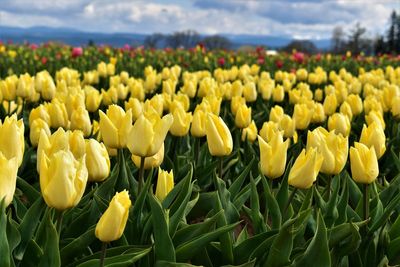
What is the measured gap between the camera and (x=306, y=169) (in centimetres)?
232

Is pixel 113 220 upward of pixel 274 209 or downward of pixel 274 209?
upward

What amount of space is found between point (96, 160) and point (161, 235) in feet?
1.53

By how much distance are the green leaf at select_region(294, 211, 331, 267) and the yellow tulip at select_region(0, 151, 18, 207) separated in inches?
Answer: 41.8

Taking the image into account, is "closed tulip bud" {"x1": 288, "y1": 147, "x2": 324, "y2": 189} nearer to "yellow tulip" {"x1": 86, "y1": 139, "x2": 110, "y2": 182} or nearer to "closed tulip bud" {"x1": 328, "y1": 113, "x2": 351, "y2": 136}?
"yellow tulip" {"x1": 86, "y1": 139, "x2": 110, "y2": 182}

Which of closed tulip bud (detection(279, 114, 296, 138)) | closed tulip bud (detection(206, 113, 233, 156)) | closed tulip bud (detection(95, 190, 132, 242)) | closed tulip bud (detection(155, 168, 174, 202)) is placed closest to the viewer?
closed tulip bud (detection(95, 190, 132, 242))

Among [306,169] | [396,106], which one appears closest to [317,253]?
[306,169]

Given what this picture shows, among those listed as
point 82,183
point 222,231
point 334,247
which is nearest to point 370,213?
point 334,247

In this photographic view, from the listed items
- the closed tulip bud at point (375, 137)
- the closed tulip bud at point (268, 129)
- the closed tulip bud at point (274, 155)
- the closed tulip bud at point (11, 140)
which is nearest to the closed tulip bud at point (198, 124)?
the closed tulip bud at point (268, 129)

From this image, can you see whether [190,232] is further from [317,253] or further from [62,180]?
[62,180]

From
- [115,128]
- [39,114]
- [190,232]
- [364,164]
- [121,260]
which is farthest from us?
[39,114]

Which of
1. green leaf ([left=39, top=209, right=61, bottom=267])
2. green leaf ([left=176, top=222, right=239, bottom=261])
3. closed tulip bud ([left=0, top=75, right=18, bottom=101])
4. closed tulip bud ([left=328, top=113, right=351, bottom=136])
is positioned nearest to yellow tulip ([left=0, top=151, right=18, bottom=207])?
green leaf ([left=39, top=209, right=61, bottom=267])

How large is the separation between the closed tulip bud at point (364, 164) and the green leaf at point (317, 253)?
552 millimetres

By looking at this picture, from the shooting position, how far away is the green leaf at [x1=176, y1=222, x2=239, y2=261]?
208 centimetres

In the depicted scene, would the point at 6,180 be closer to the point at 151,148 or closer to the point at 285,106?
the point at 151,148
